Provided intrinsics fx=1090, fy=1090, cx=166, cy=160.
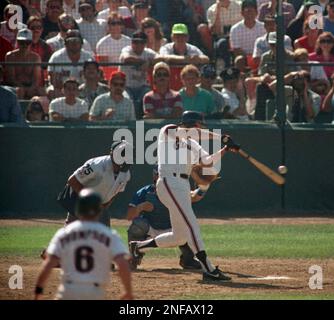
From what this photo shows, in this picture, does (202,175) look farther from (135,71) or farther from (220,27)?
(220,27)

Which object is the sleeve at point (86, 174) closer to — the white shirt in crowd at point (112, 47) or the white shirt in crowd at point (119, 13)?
the white shirt in crowd at point (112, 47)

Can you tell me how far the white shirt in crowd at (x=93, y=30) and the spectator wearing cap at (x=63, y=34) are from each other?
Result: 143 mm

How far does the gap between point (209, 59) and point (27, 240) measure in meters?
4.70

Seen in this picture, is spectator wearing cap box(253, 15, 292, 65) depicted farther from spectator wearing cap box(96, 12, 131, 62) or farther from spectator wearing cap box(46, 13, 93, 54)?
spectator wearing cap box(46, 13, 93, 54)

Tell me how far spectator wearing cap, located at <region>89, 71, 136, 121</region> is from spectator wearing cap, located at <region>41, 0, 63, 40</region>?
1.71 meters

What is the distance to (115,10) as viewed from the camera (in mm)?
18062

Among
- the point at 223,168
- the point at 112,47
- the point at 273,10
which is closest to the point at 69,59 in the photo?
the point at 112,47

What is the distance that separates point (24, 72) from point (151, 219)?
501cm

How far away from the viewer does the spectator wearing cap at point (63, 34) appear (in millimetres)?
17281

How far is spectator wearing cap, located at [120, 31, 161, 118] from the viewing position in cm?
1678

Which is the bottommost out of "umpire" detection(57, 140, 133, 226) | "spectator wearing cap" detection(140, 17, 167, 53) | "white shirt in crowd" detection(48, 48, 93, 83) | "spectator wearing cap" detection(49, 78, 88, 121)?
"umpire" detection(57, 140, 133, 226)

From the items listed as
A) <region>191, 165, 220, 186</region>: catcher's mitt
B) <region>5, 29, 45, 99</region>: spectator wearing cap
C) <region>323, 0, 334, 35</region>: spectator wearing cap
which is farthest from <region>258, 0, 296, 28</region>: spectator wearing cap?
<region>191, 165, 220, 186</region>: catcher's mitt

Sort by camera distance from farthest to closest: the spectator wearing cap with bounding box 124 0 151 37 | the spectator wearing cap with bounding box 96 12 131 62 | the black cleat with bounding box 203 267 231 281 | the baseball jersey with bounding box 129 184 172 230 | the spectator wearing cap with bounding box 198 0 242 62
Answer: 1. the spectator wearing cap with bounding box 124 0 151 37
2. the spectator wearing cap with bounding box 198 0 242 62
3. the spectator wearing cap with bounding box 96 12 131 62
4. the baseball jersey with bounding box 129 184 172 230
5. the black cleat with bounding box 203 267 231 281
